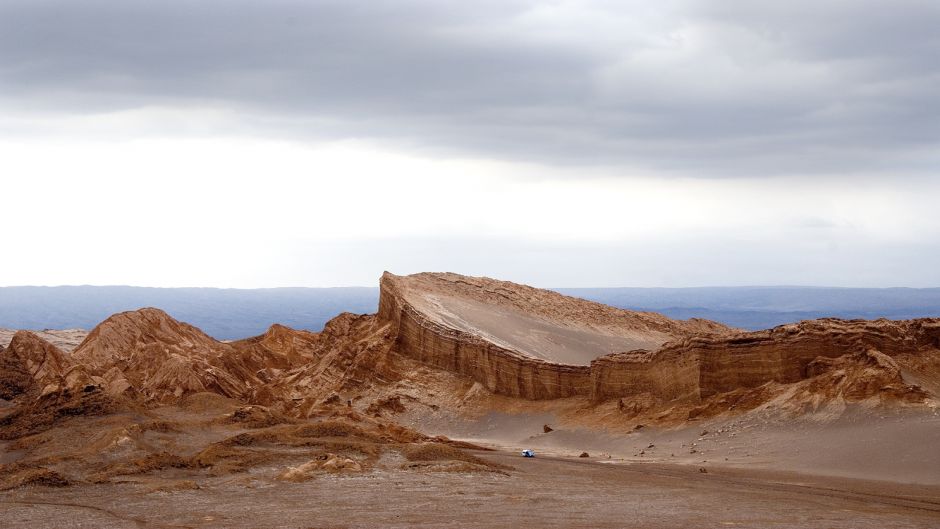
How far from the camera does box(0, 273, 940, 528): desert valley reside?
2195cm

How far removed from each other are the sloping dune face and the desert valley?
0.74 ft

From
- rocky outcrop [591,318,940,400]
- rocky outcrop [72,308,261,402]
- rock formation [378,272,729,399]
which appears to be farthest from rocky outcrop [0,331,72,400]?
rocky outcrop [591,318,940,400]

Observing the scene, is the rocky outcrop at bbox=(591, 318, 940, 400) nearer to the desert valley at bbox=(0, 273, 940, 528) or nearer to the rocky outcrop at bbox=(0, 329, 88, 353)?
the desert valley at bbox=(0, 273, 940, 528)

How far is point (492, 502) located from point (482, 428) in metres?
18.8

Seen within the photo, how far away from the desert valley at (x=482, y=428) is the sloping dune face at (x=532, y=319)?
8.8 inches

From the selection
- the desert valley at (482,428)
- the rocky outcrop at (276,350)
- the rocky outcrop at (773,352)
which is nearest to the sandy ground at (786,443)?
the desert valley at (482,428)

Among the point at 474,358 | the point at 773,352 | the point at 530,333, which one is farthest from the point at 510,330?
the point at 773,352

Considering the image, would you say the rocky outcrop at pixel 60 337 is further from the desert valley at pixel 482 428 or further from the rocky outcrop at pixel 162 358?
the desert valley at pixel 482 428

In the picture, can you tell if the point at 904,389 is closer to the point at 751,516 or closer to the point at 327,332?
the point at 751,516

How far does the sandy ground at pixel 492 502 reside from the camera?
20.2m

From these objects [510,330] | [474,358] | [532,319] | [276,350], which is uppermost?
[532,319]

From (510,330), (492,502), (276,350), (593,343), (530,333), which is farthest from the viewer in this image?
(276,350)

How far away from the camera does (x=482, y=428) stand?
41.1 m

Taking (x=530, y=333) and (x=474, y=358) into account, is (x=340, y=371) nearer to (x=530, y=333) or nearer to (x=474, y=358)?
(x=474, y=358)
